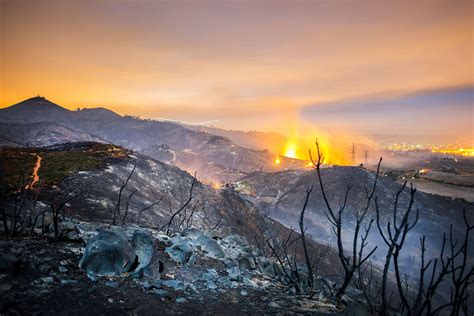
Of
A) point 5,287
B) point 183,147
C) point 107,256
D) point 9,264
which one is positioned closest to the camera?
point 5,287

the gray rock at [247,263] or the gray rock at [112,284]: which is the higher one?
the gray rock at [112,284]

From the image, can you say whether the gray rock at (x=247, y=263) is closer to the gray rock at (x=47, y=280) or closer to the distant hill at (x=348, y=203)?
the gray rock at (x=47, y=280)

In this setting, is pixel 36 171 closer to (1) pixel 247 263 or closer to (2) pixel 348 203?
(1) pixel 247 263

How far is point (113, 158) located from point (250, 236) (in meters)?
22.3

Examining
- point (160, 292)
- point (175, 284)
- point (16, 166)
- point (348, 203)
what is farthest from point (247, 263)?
point (348, 203)

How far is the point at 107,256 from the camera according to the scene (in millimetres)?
8055

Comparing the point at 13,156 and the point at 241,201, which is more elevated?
the point at 13,156

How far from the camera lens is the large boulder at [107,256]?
25.8ft

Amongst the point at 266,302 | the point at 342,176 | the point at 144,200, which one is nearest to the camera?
the point at 266,302

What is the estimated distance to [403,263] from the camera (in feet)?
160

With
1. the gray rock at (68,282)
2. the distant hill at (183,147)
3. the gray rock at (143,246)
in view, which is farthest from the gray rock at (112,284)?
the distant hill at (183,147)

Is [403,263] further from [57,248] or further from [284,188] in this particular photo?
[57,248]

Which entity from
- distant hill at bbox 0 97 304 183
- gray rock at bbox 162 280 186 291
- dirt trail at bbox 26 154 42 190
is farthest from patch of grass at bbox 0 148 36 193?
distant hill at bbox 0 97 304 183

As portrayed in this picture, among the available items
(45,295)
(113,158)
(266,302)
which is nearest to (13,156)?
(113,158)
